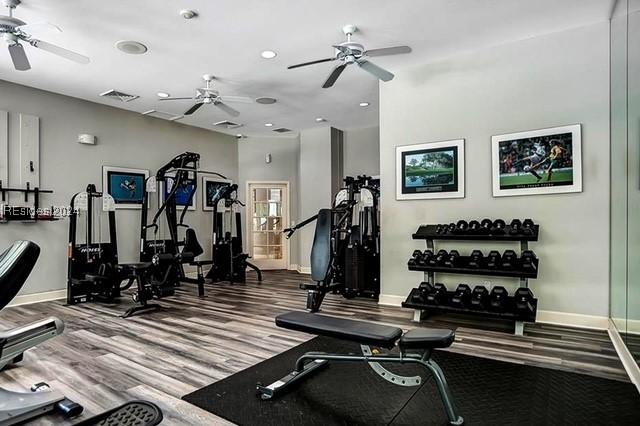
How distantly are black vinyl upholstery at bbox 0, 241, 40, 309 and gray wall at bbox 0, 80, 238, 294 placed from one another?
4195 mm

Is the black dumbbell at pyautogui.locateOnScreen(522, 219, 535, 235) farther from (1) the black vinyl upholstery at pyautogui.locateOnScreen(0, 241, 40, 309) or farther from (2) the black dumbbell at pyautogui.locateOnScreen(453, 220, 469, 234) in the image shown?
(1) the black vinyl upholstery at pyautogui.locateOnScreen(0, 241, 40, 309)

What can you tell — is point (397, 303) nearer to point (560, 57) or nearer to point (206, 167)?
point (560, 57)

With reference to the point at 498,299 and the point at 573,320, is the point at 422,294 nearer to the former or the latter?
the point at 498,299

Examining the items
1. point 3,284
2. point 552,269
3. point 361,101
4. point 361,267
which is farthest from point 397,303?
point 3,284

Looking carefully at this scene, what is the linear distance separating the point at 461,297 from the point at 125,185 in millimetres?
6037

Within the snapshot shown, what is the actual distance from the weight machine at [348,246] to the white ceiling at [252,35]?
1.76 metres

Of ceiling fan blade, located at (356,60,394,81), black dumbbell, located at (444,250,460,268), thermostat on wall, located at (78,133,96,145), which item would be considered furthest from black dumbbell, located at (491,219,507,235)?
thermostat on wall, located at (78,133,96,145)

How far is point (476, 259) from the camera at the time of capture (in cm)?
439

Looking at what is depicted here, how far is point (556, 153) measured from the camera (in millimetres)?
4293

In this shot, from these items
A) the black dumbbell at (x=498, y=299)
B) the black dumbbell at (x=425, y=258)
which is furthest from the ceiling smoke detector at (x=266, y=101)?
the black dumbbell at (x=498, y=299)

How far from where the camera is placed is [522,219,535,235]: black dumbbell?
4.16 meters

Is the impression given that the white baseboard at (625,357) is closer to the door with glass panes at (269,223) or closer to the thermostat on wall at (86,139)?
the door with glass panes at (269,223)

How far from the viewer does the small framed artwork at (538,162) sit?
4.20m

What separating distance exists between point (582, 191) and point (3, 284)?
16.7ft
